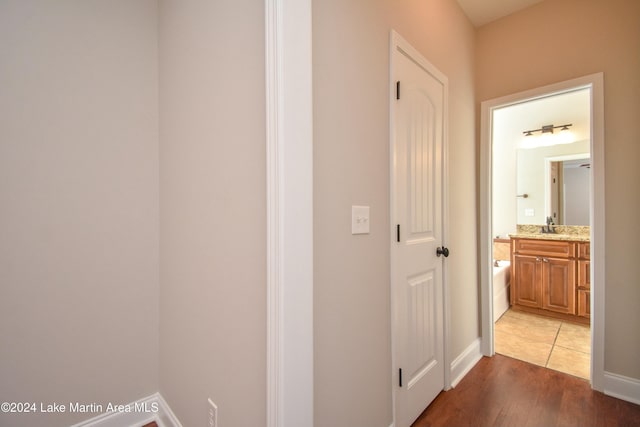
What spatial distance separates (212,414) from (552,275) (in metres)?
3.77

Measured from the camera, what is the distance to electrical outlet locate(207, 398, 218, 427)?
1140mm

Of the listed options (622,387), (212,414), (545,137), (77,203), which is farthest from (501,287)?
(77,203)

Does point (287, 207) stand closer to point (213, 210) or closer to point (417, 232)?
point (213, 210)

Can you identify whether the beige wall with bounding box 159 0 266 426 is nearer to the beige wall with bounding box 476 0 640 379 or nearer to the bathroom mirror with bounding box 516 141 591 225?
the beige wall with bounding box 476 0 640 379

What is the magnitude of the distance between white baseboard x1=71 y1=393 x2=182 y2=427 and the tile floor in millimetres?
2695

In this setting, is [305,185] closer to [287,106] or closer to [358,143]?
[287,106]

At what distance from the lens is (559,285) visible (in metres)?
3.09

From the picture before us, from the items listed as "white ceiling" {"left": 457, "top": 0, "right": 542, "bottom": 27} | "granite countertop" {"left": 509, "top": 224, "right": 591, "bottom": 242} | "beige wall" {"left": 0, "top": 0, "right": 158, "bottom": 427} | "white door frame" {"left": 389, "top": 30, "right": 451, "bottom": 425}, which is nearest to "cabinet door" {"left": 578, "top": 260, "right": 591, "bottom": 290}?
"granite countertop" {"left": 509, "top": 224, "right": 591, "bottom": 242}

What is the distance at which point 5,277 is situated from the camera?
1.25 m

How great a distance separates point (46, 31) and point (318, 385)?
2.11 meters

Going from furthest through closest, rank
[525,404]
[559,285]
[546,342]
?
[559,285], [546,342], [525,404]

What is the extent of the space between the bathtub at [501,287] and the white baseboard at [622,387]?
1.22m

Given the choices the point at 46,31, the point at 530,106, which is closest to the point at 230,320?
the point at 46,31

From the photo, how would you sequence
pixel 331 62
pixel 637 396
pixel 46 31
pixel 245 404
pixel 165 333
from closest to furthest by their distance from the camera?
pixel 245 404 → pixel 331 62 → pixel 46 31 → pixel 165 333 → pixel 637 396
